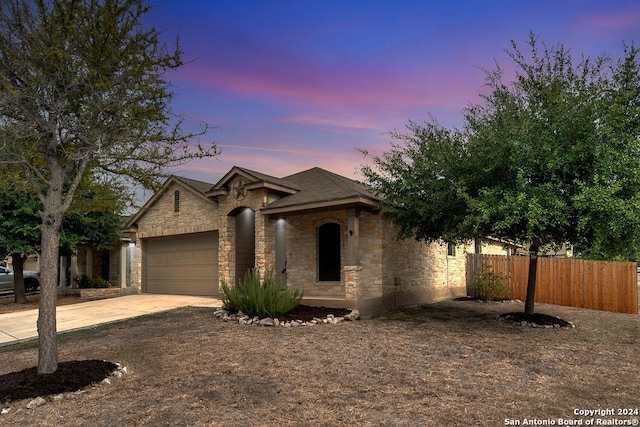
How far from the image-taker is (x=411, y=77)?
11227mm

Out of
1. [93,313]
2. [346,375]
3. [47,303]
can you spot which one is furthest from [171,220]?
[346,375]

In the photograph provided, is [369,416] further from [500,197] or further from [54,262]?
[500,197]

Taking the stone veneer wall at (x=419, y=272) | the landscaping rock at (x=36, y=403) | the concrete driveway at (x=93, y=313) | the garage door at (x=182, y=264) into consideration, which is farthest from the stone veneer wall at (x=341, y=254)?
the landscaping rock at (x=36, y=403)

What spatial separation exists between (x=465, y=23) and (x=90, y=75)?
8526mm

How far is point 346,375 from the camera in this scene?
589 cm

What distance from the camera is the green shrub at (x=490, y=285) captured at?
635 inches

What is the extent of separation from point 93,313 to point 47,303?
311 inches

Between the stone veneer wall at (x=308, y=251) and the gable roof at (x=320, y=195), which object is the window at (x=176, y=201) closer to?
the gable roof at (x=320, y=195)

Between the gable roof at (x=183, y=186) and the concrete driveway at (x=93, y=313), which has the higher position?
the gable roof at (x=183, y=186)

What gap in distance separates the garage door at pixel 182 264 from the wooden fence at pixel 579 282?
11.3m

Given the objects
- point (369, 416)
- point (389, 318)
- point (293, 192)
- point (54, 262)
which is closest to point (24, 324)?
point (54, 262)

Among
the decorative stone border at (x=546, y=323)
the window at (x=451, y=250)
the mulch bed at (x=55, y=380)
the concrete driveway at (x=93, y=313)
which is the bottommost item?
the concrete driveway at (x=93, y=313)

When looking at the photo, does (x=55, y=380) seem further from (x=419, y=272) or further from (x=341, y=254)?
(x=419, y=272)

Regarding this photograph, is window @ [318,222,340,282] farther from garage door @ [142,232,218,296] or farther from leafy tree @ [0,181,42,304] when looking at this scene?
leafy tree @ [0,181,42,304]
